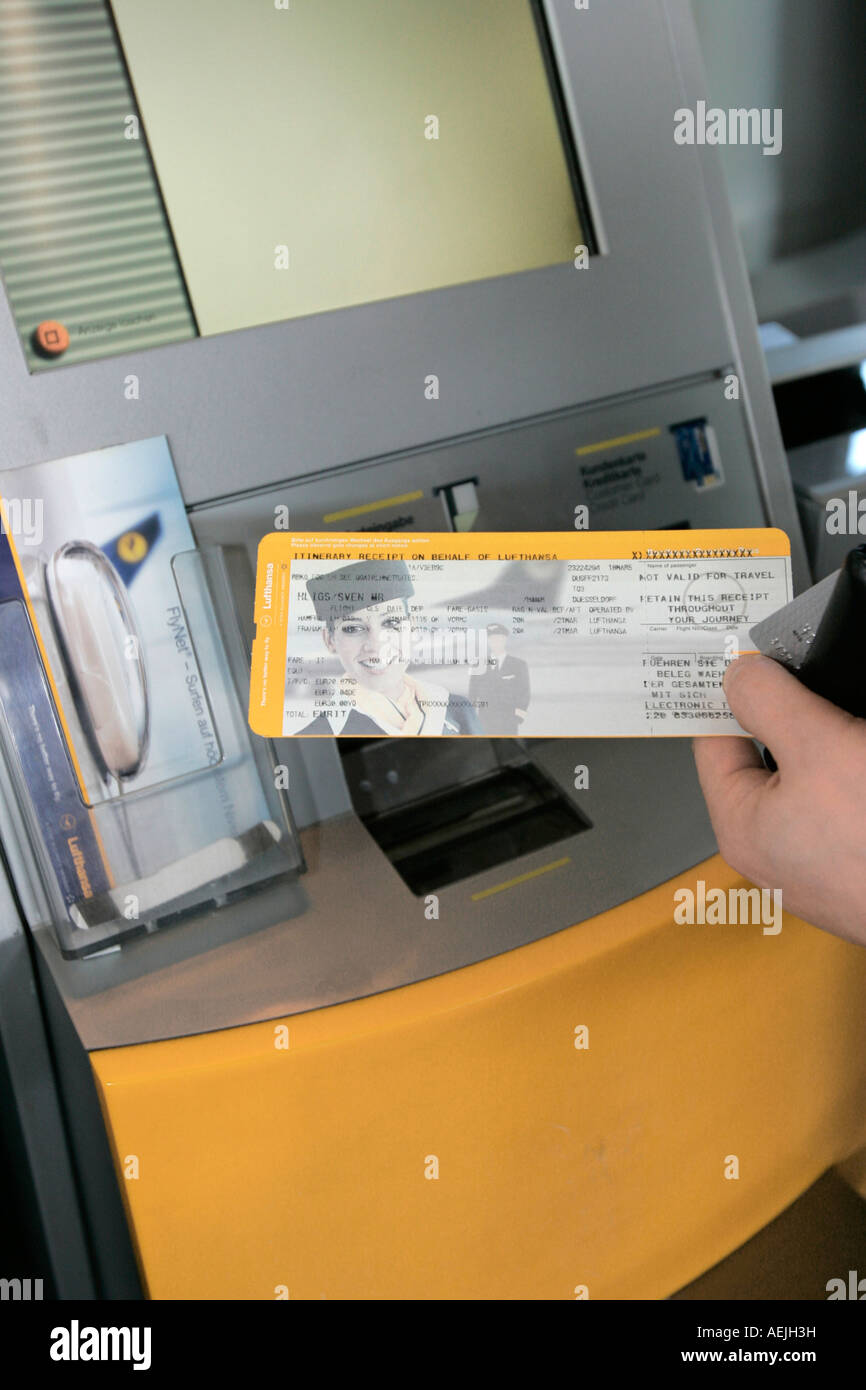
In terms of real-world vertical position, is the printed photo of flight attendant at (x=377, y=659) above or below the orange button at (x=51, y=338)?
below

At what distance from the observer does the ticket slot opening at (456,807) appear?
0.98m

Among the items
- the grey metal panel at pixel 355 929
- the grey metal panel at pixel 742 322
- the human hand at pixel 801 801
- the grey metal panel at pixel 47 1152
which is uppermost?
the grey metal panel at pixel 742 322

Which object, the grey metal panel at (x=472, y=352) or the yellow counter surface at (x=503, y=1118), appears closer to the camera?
the yellow counter surface at (x=503, y=1118)

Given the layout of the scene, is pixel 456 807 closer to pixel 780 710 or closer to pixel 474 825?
pixel 474 825

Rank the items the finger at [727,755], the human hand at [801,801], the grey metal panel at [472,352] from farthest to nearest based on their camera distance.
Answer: the grey metal panel at [472,352] → the finger at [727,755] → the human hand at [801,801]

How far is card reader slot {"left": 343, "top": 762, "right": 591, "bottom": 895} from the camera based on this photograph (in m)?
0.97

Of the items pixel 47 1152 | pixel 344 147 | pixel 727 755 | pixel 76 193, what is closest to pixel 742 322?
pixel 344 147

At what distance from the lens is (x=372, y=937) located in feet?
2.83

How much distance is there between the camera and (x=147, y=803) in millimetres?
890

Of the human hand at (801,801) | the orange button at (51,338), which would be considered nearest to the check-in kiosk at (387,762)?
the orange button at (51,338)

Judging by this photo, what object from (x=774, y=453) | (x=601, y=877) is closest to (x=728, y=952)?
(x=601, y=877)

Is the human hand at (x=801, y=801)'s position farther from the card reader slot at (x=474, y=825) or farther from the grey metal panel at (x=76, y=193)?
the grey metal panel at (x=76, y=193)

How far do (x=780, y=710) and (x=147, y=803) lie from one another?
0.50 metres
